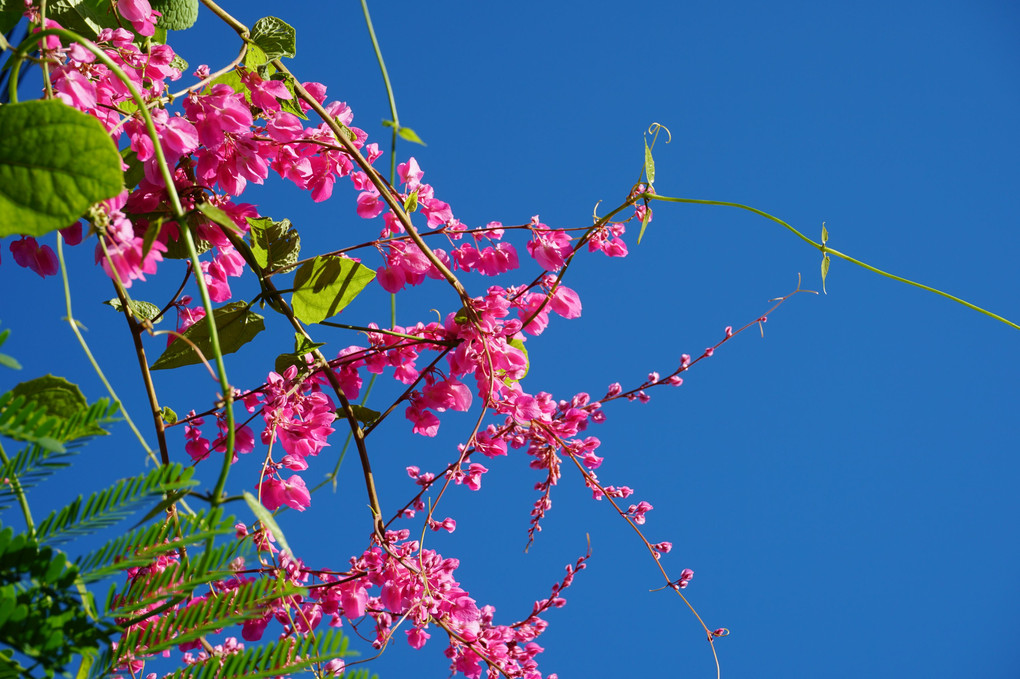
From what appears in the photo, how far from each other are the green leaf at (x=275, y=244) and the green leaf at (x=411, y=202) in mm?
84

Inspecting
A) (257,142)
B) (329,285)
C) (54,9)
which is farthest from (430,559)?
(54,9)

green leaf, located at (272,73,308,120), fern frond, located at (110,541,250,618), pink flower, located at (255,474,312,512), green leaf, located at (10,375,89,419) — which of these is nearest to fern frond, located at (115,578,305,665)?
fern frond, located at (110,541,250,618)

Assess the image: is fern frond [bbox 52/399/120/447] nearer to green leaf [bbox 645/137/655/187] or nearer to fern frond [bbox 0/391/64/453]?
fern frond [bbox 0/391/64/453]

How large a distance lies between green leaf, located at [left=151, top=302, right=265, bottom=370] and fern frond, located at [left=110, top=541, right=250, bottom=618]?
0.25 metres

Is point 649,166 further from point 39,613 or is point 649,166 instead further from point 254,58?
point 39,613

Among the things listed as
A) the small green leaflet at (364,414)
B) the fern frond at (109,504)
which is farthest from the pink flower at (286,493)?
the fern frond at (109,504)

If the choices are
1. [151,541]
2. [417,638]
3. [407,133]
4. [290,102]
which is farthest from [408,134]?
[417,638]

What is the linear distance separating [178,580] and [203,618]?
0.02 meters

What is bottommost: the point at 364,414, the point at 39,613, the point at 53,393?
the point at 39,613

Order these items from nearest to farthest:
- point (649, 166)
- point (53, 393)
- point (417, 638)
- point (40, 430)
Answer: point (40, 430) < point (53, 393) < point (649, 166) < point (417, 638)

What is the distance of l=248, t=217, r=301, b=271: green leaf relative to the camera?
505 millimetres

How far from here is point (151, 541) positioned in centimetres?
24

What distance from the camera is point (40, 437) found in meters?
0.19

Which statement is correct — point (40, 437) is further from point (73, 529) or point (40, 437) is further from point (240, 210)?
point (240, 210)
